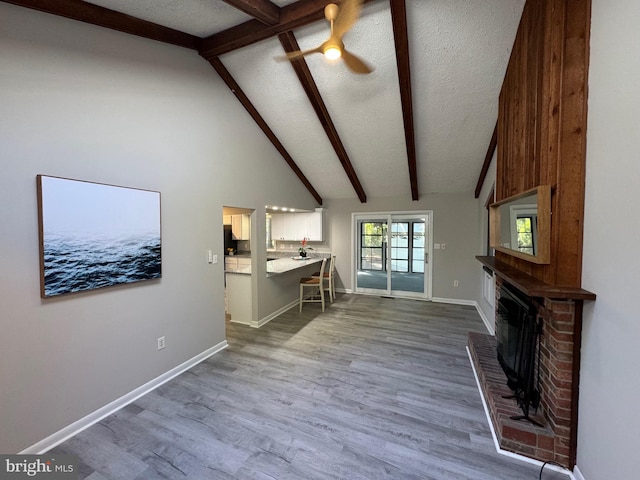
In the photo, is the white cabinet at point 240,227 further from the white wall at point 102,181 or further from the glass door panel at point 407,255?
the glass door panel at point 407,255

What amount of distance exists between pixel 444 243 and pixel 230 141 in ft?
14.9

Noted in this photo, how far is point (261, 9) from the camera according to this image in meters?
2.34

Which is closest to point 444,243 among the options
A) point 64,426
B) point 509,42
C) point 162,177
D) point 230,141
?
point 509,42

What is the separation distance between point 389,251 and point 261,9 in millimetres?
4653

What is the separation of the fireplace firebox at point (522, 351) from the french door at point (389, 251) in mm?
3363

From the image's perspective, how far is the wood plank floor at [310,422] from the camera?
5.65 ft

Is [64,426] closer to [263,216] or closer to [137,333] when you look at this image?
[137,333]

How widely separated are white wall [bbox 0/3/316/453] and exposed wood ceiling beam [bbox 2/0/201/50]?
0.06 meters

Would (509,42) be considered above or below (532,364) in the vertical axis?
above

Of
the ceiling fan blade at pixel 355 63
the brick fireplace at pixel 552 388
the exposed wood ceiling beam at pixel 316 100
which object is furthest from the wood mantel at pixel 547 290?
the exposed wood ceiling beam at pixel 316 100

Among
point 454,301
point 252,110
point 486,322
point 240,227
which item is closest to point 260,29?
point 252,110

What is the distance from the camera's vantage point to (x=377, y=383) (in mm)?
2658

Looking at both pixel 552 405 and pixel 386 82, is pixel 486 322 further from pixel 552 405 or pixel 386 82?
pixel 386 82

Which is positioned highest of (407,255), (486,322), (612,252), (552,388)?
(612,252)
